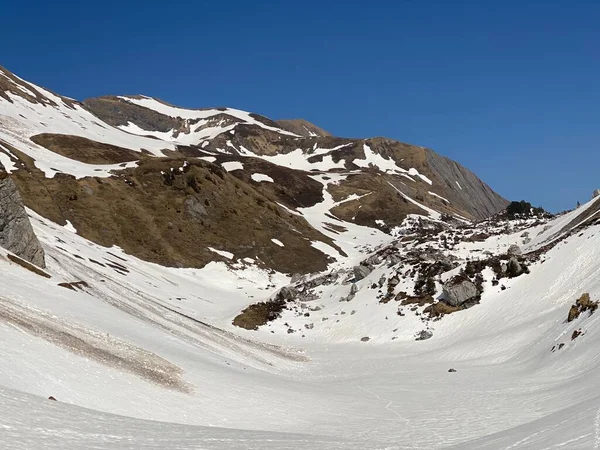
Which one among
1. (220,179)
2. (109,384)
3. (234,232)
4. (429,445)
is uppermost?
(220,179)

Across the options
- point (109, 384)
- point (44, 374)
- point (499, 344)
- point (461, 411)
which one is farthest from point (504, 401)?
point (44, 374)

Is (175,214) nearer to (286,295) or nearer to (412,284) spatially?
(286,295)

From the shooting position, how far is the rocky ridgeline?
49969 millimetres

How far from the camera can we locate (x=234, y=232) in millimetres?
101812

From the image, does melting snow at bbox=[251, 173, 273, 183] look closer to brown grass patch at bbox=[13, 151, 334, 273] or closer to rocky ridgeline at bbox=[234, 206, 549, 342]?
brown grass patch at bbox=[13, 151, 334, 273]

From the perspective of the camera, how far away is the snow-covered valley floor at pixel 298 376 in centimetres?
1491

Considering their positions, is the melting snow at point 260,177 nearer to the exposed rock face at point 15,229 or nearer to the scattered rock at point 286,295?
the scattered rock at point 286,295

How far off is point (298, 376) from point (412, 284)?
22.6 m

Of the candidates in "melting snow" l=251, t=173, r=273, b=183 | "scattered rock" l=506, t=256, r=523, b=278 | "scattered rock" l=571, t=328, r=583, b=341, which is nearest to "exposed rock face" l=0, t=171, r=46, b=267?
"scattered rock" l=571, t=328, r=583, b=341

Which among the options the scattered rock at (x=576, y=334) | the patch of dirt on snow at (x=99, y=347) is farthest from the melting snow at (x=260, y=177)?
the patch of dirt on snow at (x=99, y=347)

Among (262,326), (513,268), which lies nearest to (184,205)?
(262,326)

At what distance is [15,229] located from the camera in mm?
42312

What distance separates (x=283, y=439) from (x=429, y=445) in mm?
4930

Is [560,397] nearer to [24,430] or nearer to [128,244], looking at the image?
[24,430]
